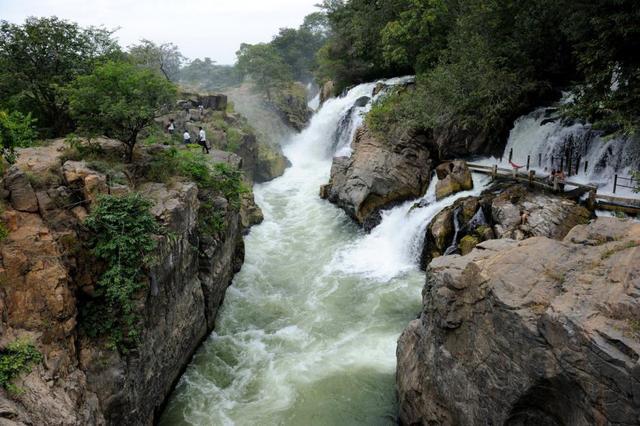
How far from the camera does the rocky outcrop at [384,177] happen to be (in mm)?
20891

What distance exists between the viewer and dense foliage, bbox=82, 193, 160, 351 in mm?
8773

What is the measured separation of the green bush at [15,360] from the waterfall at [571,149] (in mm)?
16967

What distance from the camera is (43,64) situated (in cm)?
1590

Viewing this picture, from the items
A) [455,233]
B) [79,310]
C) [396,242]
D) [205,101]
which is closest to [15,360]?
[79,310]

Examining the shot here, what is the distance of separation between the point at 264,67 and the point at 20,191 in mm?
36049

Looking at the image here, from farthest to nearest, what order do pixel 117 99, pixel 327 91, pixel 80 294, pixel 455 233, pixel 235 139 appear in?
pixel 327 91 → pixel 235 139 → pixel 455 233 → pixel 117 99 → pixel 80 294

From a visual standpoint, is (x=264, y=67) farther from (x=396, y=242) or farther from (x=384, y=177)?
(x=396, y=242)

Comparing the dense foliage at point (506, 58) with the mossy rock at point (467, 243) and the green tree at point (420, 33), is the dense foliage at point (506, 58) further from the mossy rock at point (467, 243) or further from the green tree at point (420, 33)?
the mossy rock at point (467, 243)

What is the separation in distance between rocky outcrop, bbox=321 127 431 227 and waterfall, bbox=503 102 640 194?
4.23 metres

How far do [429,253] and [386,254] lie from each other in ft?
7.44

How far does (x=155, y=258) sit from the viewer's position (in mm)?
9461

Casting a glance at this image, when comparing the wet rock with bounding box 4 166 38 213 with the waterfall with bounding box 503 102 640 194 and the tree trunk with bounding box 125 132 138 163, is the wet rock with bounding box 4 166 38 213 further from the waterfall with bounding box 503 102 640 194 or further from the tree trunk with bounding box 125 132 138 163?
the waterfall with bounding box 503 102 640 194

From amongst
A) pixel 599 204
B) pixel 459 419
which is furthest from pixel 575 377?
pixel 599 204

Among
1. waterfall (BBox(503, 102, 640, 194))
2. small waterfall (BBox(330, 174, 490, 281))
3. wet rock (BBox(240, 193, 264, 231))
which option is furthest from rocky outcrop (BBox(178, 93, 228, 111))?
waterfall (BBox(503, 102, 640, 194))
